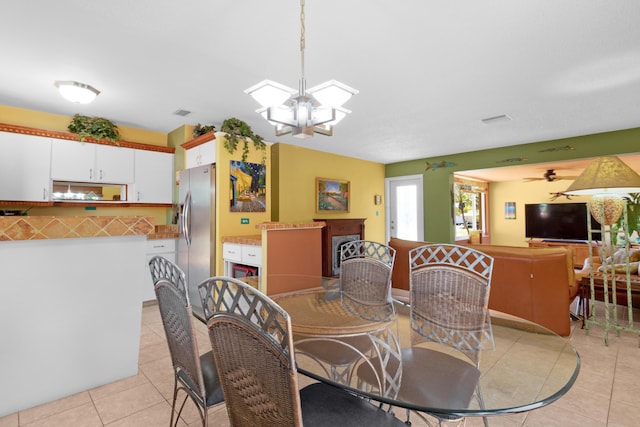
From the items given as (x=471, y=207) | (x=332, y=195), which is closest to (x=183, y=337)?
(x=332, y=195)

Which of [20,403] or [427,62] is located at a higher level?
[427,62]

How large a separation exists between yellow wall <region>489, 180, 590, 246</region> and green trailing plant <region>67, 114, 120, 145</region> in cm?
902

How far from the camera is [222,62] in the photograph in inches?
97.0

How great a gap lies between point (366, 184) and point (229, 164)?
11.9 ft

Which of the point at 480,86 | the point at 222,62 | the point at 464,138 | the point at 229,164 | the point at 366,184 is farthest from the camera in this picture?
the point at 366,184

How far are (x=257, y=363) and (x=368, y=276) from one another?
1606 millimetres

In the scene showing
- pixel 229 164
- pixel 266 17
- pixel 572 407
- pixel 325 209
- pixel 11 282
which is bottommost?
pixel 572 407

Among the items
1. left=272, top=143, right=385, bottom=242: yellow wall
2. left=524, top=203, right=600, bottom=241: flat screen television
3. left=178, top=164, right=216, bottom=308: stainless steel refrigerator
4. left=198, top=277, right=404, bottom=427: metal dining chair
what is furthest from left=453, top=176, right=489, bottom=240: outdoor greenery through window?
left=198, top=277, right=404, bottom=427: metal dining chair

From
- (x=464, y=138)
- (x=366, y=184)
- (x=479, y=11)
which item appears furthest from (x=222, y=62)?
(x=366, y=184)

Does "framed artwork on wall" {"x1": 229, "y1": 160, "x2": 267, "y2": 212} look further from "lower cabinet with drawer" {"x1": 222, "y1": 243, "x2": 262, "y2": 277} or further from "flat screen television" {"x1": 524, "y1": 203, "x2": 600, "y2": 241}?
"flat screen television" {"x1": 524, "y1": 203, "x2": 600, "y2": 241}

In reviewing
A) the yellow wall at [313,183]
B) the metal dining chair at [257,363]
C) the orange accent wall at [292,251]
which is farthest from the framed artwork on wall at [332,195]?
the metal dining chair at [257,363]

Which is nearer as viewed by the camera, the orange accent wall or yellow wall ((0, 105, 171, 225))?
the orange accent wall

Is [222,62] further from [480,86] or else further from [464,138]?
[464,138]

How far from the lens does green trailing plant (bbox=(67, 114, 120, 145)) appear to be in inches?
145
